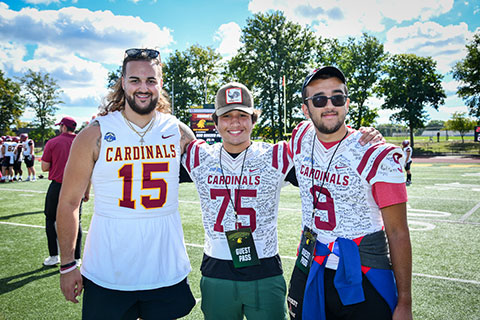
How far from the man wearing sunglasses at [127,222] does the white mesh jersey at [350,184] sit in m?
0.96

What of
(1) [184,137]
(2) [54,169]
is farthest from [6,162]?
(1) [184,137]

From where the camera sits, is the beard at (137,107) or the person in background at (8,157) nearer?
the beard at (137,107)

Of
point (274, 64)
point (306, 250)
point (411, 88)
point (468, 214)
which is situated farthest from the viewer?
point (411, 88)

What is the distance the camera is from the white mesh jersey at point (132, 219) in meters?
2.10

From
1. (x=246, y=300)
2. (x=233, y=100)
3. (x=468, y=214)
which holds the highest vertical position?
(x=233, y=100)

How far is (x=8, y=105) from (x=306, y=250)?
55.3m

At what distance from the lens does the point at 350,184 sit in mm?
1955

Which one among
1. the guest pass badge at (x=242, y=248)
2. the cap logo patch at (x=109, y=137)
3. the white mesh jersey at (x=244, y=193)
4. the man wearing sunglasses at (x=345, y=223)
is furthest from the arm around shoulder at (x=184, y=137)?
the man wearing sunglasses at (x=345, y=223)

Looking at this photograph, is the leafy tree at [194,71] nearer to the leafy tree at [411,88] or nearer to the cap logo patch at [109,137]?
the leafy tree at [411,88]

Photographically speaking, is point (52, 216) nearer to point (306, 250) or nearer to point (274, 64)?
point (306, 250)

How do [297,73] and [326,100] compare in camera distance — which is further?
[297,73]

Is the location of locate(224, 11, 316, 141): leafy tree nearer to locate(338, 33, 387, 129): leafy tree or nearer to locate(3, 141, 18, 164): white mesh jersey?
locate(338, 33, 387, 129): leafy tree

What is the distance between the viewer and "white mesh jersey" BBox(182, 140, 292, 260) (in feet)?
7.50

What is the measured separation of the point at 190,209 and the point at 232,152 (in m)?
6.45
